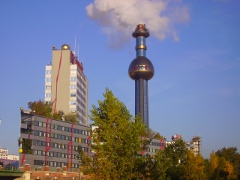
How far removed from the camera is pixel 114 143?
→ 147ft

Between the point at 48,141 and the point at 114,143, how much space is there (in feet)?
281

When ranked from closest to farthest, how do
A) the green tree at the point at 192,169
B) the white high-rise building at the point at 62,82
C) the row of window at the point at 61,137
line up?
1. the green tree at the point at 192,169
2. the row of window at the point at 61,137
3. the white high-rise building at the point at 62,82

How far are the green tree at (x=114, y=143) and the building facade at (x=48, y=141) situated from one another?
69.5m

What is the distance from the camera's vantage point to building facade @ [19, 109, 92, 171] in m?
120

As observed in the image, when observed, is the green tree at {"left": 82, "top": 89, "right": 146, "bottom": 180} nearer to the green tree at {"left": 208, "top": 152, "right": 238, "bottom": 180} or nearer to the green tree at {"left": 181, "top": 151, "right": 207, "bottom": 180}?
the green tree at {"left": 181, "top": 151, "right": 207, "bottom": 180}

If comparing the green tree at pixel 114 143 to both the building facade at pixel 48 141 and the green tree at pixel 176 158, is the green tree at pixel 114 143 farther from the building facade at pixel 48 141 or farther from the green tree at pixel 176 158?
the building facade at pixel 48 141

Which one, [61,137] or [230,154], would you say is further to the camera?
[61,137]

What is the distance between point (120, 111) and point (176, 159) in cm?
4137

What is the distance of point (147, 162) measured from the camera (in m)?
47.5

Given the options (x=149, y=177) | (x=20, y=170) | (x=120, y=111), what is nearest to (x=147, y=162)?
(x=149, y=177)

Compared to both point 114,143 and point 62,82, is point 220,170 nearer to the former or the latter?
point 114,143

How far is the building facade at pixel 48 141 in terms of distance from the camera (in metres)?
120

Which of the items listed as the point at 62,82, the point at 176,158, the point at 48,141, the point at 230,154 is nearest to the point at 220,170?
the point at 230,154

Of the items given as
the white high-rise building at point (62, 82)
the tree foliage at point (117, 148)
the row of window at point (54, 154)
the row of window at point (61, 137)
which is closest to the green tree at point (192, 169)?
the tree foliage at point (117, 148)
